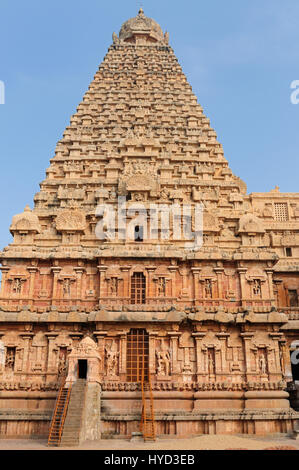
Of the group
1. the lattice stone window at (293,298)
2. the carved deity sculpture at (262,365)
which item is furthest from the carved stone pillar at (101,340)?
the lattice stone window at (293,298)

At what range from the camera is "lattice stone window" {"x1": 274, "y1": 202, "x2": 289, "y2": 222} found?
43.6 metres

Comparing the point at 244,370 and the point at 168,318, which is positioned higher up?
the point at 168,318

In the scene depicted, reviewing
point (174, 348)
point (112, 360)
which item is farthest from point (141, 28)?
point (112, 360)

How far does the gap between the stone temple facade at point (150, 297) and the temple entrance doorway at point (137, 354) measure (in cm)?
9

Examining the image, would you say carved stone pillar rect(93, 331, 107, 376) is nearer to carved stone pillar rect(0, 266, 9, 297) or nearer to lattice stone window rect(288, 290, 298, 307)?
carved stone pillar rect(0, 266, 9, 297)

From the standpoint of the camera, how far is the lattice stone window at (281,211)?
4356 centimetres

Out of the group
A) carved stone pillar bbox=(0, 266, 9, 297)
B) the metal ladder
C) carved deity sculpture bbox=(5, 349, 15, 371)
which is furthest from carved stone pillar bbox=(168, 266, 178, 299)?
carved stone pillar bbox=(0, 266, 9, 297)

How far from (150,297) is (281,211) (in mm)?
17464

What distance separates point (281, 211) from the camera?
43906mm

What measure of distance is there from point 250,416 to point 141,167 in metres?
19.8

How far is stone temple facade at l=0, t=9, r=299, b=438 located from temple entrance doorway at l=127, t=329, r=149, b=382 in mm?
89

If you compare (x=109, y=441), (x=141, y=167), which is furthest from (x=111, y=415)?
(x=141, y=167)

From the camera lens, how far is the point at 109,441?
86.5 feet

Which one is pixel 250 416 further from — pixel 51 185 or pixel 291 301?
pixel 51 185
